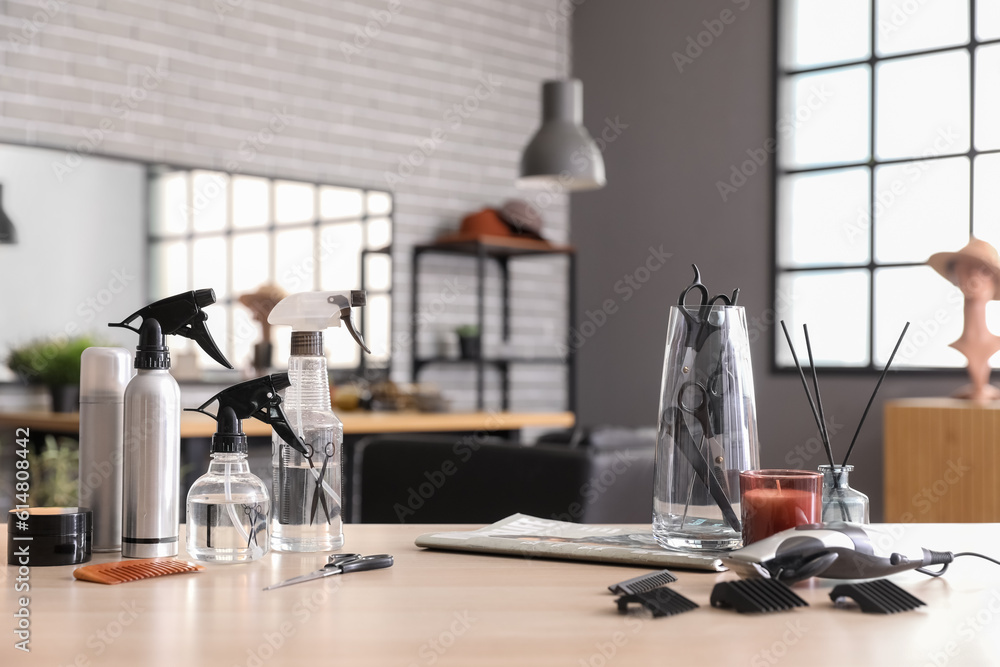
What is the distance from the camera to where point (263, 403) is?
1000 mm

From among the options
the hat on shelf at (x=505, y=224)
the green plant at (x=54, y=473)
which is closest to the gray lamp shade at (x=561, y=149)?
the hat on shelf at (x=505, y=224)

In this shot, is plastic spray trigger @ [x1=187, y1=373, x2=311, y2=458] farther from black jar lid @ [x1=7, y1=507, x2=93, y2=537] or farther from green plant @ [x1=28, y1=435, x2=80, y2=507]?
green plant @ [x1=28, y1=435, x2=80, y2=507]

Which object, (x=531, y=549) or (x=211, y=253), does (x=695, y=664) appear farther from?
(x=211, y=253)

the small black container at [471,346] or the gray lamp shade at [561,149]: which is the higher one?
the gray lamp shade at [561,149]

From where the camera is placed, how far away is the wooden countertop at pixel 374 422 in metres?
3.30

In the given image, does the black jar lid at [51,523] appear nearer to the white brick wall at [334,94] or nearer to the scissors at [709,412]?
the scissors at [709,412]

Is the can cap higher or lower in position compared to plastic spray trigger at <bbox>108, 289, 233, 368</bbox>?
lower

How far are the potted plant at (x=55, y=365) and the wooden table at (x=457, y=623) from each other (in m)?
2.81

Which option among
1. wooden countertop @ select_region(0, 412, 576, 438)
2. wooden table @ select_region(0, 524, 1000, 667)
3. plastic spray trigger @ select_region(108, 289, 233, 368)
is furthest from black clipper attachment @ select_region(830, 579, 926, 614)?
wooden countertop @ select_region(0, 412, 576, 438)

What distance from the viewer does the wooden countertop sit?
10.8 feet

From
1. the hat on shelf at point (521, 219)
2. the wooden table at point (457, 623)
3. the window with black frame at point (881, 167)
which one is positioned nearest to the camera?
the wooden table at point (457, 623)

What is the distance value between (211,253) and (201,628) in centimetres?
377

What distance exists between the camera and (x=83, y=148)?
158 inches

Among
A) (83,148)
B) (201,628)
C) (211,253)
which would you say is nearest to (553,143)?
(211,253)
